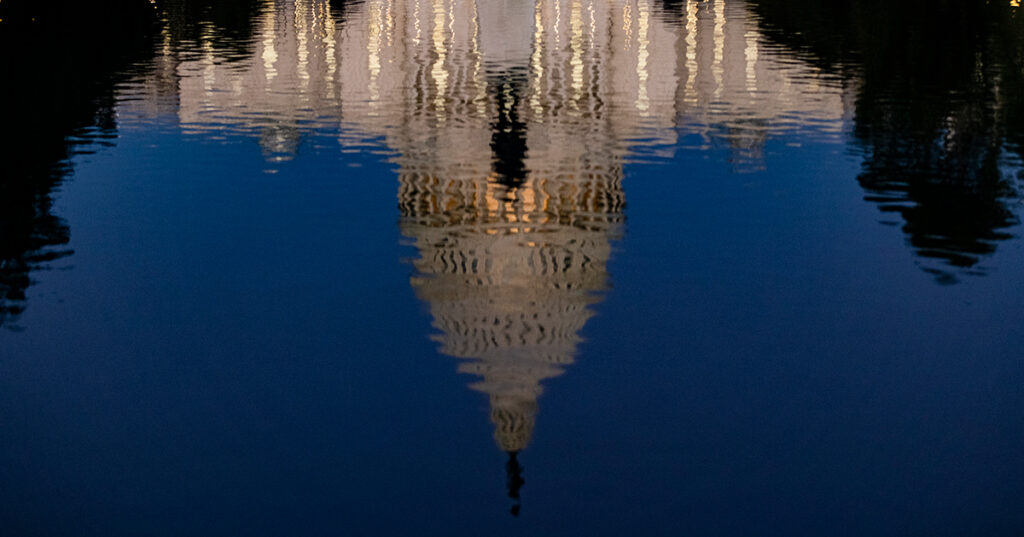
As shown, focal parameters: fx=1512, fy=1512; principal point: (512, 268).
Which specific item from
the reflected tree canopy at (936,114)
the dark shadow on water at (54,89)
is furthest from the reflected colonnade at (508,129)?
the reflected tree canopy at (936,114)

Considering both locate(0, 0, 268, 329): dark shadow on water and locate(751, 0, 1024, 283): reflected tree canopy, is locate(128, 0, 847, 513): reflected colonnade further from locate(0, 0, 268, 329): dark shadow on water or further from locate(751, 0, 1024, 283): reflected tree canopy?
locate(751, 0, 1024, 283): reflected tree canopy

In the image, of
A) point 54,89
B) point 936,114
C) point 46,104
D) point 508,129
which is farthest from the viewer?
point 54,89

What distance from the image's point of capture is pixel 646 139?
1547 inches

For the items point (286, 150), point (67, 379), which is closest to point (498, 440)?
point (67, 379)

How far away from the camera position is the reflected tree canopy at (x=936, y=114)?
28.2 metres

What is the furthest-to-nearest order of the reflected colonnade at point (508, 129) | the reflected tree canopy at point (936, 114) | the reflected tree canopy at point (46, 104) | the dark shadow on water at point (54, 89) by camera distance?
the reflected tree canopy at point (936, 114) → the dark shadow on water at point (54, 89) → the reflected tree canopy at point (46, 104) → the reflected colonnade at point (508, 129)

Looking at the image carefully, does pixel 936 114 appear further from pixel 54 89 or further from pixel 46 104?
pixel 54 89

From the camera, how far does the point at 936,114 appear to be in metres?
43.3

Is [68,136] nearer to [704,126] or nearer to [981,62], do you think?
[704,126]

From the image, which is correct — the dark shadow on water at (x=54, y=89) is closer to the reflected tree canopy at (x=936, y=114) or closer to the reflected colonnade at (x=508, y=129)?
the reflected colonnade at (x=508, y=129)

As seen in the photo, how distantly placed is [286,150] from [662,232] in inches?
501

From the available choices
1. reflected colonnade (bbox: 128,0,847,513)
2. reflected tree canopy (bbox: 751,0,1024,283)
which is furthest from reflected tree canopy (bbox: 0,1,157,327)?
reflected tree canopy (bbox: 751,0,1024,283)

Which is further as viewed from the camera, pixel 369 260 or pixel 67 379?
pixel 369 260

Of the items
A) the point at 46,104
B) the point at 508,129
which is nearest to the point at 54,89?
the point at 46,104
